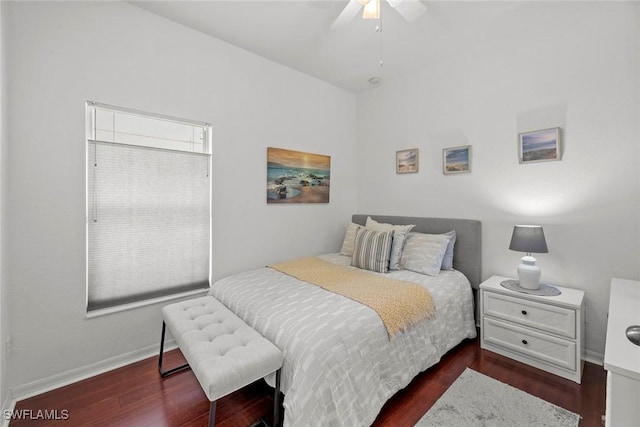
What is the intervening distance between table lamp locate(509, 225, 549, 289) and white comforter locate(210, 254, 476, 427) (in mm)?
581

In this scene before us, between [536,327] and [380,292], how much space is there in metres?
1.27

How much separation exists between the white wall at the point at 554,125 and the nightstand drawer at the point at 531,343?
0.45 metres

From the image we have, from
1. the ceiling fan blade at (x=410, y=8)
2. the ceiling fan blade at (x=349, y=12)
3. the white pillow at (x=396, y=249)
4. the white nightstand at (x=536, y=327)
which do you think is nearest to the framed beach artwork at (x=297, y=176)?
the white pillow at (x=396, y=249)

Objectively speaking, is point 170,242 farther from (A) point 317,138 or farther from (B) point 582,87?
(B) point 582,87

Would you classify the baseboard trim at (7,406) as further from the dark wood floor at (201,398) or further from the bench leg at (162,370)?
the bench leg at (162,370)

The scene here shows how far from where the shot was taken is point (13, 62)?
1750 mm

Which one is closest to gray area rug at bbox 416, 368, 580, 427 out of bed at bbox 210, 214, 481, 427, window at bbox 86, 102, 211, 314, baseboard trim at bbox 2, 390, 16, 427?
bed at bbox 210, 214, 481, 427

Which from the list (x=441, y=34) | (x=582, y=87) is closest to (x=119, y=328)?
(x=441, y=34)

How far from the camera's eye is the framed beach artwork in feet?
10.00

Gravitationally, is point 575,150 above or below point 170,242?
above

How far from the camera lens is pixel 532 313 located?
211 centimetres

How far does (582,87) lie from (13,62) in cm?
414

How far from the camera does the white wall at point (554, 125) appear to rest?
2.05 meters

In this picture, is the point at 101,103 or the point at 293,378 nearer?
the point at 293,378
